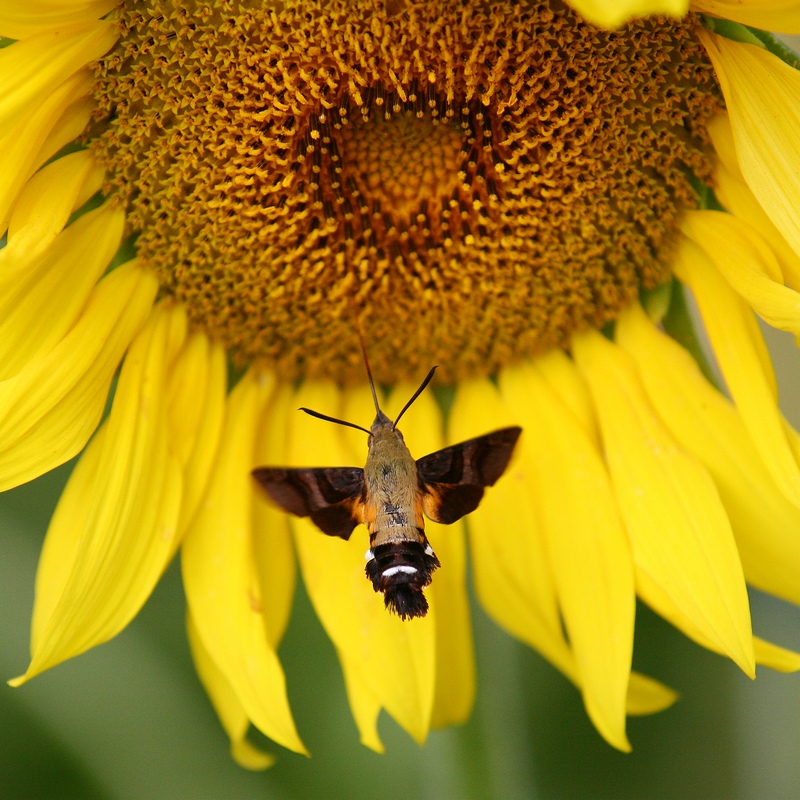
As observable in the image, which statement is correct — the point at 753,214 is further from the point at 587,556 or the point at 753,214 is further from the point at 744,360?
the point at 587,556

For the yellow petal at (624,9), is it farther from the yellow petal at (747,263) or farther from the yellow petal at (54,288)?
the yellow petal at (54,288)

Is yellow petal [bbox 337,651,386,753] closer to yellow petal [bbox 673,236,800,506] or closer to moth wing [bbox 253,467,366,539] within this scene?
moth wing [bbox 253,467,366,539]

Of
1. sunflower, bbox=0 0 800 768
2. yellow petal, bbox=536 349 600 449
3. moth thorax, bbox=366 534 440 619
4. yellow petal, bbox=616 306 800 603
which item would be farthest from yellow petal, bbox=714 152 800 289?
moth thorax, bbox=366 534 440 619

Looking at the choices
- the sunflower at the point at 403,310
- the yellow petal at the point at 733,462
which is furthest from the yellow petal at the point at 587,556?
the yellow petal at the point at 733,462

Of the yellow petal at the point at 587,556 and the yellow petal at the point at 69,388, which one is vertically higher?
the yellow petal at the point at 69,388

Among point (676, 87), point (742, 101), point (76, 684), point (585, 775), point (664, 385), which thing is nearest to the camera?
point (742, 101)

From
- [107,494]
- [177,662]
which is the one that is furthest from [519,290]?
[177,662]

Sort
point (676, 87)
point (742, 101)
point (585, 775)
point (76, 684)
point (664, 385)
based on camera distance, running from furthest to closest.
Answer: point (585, 775) → point (76, 684) → point (664, 385) → point (676, 87) → point (742, 101)

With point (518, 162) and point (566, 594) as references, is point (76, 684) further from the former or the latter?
point (518, 162)

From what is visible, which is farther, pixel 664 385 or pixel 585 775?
pixel 585 775
